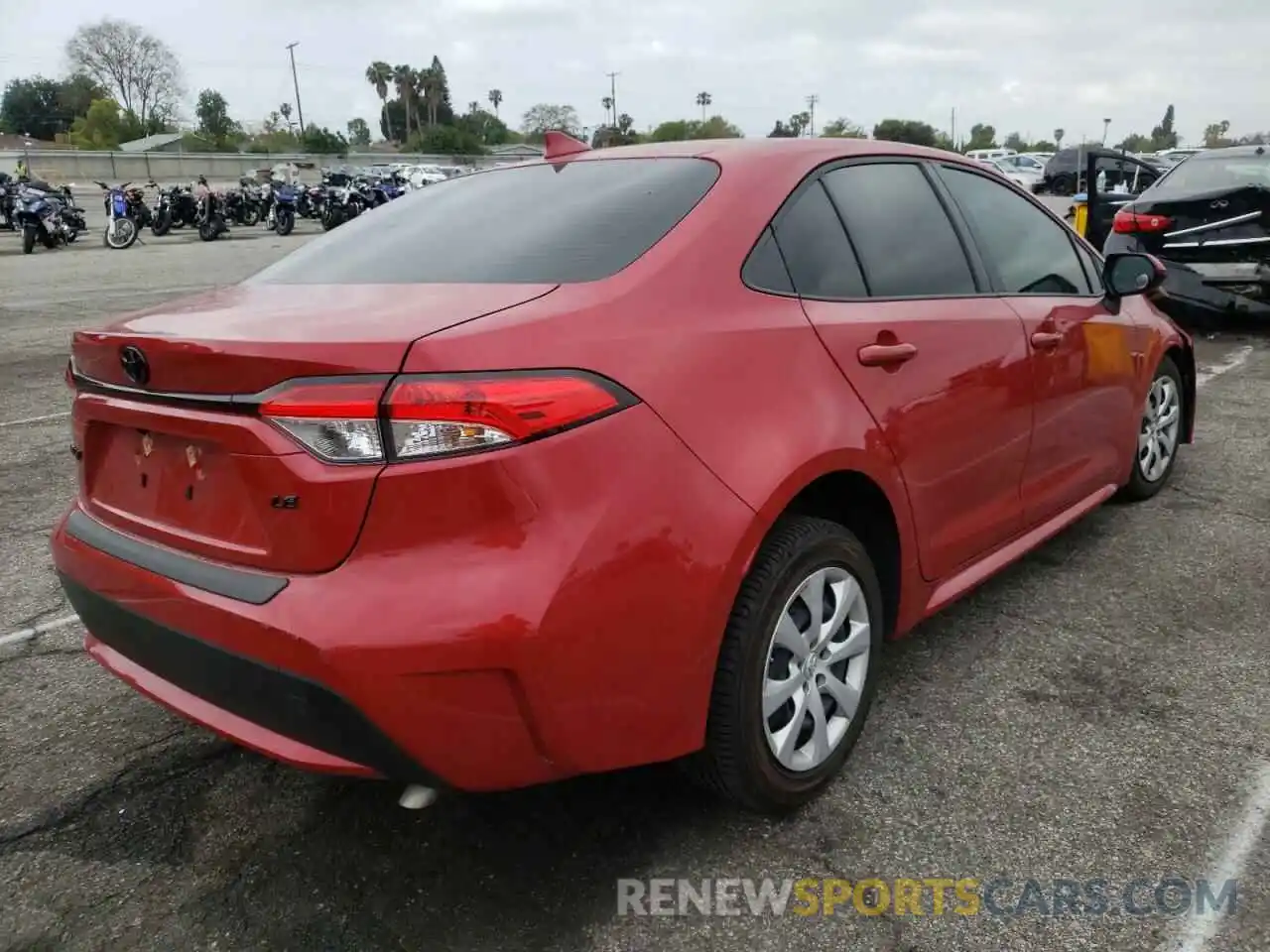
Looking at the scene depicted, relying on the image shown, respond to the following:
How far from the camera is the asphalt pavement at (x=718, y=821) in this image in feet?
6.93

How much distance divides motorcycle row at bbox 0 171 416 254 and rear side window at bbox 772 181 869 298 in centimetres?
1604

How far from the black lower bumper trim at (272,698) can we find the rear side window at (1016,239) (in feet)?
7.76

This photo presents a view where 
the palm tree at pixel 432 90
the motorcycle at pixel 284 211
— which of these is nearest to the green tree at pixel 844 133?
the motorcycle at pixel 284 211

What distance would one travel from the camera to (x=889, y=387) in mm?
2584

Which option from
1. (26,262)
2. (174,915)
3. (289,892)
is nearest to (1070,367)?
(289,892)

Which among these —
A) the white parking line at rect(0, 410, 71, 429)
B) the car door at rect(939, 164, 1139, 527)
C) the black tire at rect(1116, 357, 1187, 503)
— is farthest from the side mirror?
the white parking line at rect(0, 410, 71, 429)

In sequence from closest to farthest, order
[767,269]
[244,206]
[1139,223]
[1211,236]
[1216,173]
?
[767,269], [1211,236], [1139,223], [1216,173], [244,206]

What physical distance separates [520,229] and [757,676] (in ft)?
3.93

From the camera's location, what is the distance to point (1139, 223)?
8.34 m

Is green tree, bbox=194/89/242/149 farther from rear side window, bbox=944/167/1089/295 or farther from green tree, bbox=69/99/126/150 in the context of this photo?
rear side window, bbox=944/167/1089/295

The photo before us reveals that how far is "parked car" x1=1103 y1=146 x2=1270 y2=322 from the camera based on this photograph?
8016 mm


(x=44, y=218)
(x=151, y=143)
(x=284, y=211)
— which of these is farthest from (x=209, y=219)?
(x=151, y=143)

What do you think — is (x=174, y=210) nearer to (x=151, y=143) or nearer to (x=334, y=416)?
(x=334, y=416)

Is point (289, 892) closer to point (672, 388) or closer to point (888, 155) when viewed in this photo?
point (672, 388)
